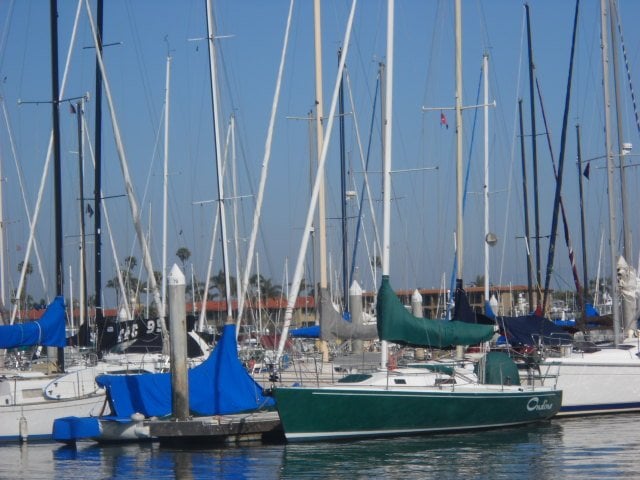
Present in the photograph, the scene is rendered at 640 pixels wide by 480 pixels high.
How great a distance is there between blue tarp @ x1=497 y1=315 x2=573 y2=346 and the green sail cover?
8.60 ft

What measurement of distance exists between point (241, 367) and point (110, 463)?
3832 mm

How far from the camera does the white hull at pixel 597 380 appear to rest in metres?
30.2

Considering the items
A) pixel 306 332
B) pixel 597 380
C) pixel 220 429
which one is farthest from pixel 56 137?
pixel 597 380

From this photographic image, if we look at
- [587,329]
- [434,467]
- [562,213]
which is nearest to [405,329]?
[434,467]

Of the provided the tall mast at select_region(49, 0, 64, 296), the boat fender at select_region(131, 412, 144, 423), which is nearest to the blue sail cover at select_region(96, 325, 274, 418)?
the boat fender at select_region(131, 412, 144, 423)

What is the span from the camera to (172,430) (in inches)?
1034

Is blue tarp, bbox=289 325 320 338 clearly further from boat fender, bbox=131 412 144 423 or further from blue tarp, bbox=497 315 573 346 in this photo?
boat fender, bbox=131 412 144 423

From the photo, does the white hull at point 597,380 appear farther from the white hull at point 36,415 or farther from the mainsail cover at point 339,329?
the white hull at point 36,415

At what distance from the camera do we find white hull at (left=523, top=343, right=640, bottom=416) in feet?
99.0

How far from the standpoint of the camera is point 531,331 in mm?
30641

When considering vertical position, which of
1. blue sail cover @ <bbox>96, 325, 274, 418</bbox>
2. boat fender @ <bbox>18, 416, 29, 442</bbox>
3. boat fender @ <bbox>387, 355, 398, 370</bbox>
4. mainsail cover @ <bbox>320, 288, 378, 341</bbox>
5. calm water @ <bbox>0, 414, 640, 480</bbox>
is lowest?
calm water @ <bbox>0, 414, 640, 480</bbox>

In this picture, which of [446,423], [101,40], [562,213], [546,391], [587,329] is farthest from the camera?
[562,213]

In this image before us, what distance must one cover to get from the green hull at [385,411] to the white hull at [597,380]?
2254mm

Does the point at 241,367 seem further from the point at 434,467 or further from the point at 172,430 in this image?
the point at 434,467
